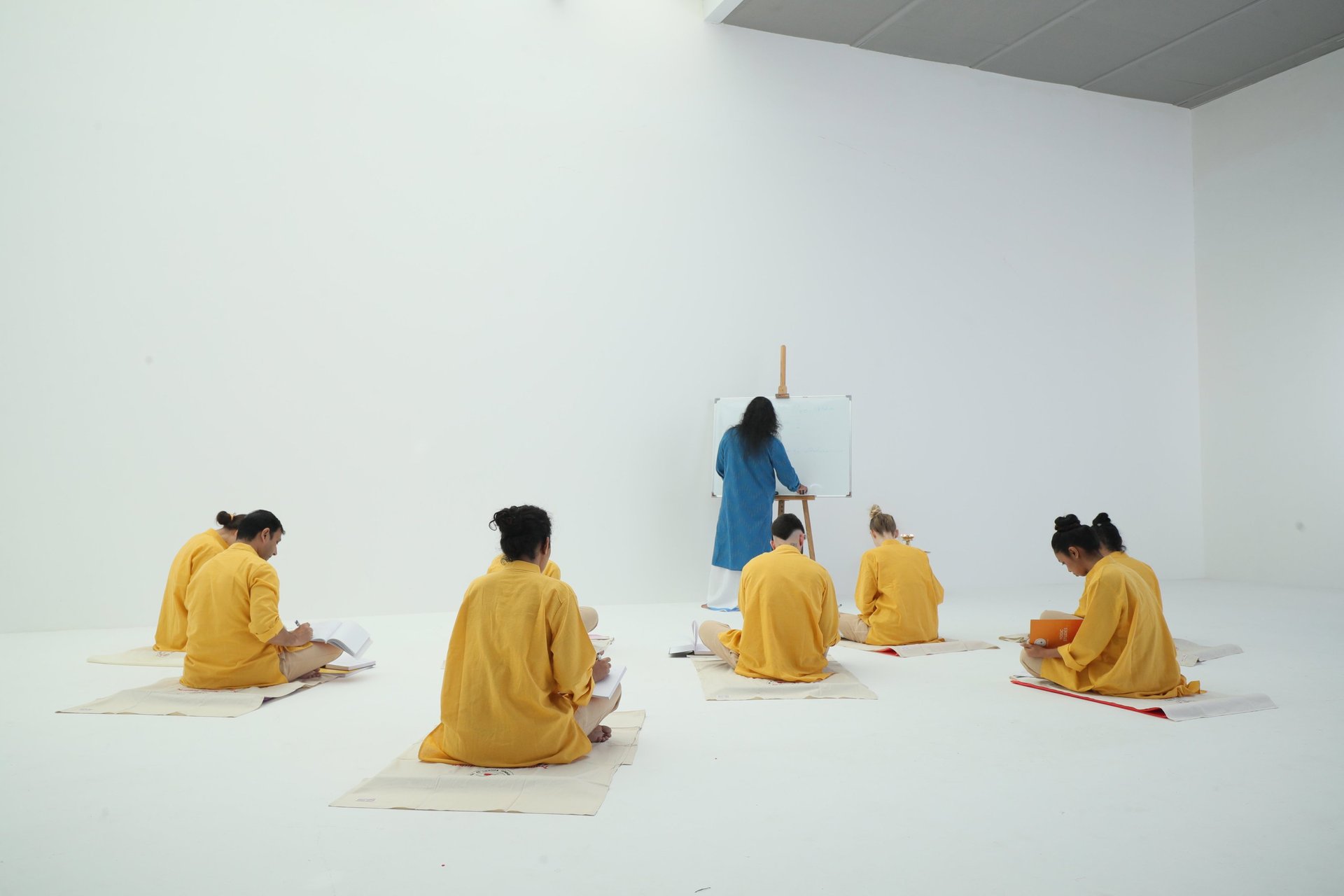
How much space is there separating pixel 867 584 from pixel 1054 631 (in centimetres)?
113

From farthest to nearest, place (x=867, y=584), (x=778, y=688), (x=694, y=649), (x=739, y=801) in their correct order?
1. (x=867, y=584)
2. (x=694, y=649)
3. (x=778, y=688)
4. (x=739, y=801)

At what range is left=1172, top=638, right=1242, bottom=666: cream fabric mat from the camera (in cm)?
425

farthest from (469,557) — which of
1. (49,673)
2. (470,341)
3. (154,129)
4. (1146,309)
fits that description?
(1146,309)

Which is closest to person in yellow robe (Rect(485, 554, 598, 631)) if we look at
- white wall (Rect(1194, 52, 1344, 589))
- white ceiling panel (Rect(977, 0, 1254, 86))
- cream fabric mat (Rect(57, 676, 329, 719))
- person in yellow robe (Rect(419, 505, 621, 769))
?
person in yellow robe (Rect(419, 505, 621, 769))

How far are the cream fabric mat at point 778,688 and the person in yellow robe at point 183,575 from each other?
2244 mm

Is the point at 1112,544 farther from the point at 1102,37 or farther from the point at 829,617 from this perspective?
the point at 1102,37

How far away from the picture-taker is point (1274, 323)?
758cm

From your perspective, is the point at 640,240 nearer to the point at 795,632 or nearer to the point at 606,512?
the point at 606,512

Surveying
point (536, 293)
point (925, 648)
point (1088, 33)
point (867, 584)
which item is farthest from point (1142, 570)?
point (1088, 33)

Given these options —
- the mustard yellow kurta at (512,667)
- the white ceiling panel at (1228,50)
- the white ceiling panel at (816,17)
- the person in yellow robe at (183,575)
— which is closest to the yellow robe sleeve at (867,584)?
the mustard yellow kurta at (512,667)

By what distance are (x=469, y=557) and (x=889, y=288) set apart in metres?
3.82

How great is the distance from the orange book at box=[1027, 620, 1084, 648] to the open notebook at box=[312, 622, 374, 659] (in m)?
2.76

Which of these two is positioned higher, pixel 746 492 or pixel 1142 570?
pixel 746 492

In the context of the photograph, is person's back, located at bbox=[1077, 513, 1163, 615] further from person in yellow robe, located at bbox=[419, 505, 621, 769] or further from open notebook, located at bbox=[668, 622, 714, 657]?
person in yellow robe, located at bbox=[419, 505, 621, 769]
